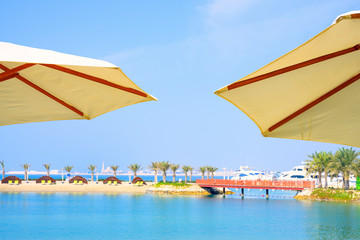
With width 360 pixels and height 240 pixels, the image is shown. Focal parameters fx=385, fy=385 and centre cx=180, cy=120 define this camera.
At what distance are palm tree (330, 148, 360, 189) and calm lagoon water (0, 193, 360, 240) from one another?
660 centimetres

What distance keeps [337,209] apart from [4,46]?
3914cm

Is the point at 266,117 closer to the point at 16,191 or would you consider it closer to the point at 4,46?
the point at 4,46

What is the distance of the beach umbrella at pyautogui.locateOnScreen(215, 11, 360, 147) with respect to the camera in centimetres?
278

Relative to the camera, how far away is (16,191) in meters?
56.1

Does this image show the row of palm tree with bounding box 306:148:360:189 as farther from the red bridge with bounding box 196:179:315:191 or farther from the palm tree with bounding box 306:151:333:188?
the red bridge with bounding box 196:179:315:191

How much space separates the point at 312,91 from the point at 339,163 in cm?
4773

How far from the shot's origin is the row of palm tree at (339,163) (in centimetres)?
4653

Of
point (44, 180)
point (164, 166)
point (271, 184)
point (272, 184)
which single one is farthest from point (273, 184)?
point (44, 180)

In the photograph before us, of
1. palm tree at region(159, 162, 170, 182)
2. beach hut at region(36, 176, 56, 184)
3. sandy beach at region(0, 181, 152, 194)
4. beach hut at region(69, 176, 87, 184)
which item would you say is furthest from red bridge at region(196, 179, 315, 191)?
beach hut at region(36, 176, 56, 184)

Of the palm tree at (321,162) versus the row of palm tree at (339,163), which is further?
the palm tree at (321,162)

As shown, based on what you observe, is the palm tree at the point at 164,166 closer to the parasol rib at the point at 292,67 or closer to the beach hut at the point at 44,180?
the beach hut at the point at 44,180

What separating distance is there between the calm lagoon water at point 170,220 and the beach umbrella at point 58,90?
2141 cm

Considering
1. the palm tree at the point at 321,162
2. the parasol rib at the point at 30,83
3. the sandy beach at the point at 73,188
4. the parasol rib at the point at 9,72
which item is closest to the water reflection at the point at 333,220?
the palm tree at the point at 321,162

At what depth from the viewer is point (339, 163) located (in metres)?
47.5
